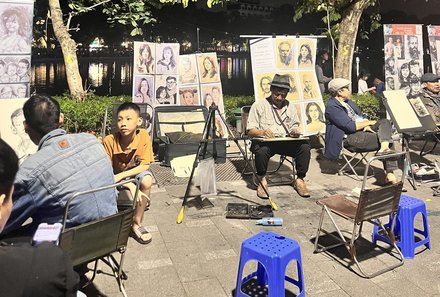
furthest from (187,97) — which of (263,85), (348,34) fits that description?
(348,34)

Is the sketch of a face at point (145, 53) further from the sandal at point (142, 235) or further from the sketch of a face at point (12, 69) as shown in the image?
the sandal at point (142, 235)

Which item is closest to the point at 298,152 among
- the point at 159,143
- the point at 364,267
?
the point at 364,267

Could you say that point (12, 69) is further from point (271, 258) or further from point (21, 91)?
point (271, 258)

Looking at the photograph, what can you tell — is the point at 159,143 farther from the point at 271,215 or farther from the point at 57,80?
the point at 57,80

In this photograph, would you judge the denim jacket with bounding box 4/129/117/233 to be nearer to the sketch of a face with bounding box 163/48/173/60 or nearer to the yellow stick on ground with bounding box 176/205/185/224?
the yellow stick on ground with bounding box 176/205/185/224

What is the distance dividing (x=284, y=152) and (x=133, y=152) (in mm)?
2096

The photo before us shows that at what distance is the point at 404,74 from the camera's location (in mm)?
8555

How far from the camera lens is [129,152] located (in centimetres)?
377

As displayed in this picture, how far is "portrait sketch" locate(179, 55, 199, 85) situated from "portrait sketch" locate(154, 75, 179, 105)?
0.17 m

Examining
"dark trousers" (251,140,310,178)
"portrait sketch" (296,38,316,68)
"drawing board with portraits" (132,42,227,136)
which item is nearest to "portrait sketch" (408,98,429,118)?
"dark trousers" (251,140,310,178)

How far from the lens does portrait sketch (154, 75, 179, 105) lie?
7.15 meters

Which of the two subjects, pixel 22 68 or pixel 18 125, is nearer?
pixel 18 125

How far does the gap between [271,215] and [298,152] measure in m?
1.10

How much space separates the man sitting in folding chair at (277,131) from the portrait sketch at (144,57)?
2.70 metres
